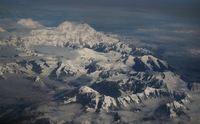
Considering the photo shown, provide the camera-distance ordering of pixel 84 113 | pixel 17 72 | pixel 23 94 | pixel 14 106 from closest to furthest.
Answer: pixel 84 113 < pixel 14 106 < pixel 23 94 < pixel 17 72

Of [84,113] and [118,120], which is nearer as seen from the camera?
[118,120]

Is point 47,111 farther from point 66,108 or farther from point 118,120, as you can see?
point 118,120

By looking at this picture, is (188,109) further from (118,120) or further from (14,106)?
(14,106)

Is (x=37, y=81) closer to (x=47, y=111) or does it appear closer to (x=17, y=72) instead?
(x=17, y=72)

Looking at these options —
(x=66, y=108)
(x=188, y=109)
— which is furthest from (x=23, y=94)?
(x=188, y=109)

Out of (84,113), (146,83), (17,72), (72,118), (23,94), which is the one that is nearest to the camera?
(72,118)

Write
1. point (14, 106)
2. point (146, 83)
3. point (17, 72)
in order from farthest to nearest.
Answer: point (17, 72)
point (146, 83)
point (14, 106)

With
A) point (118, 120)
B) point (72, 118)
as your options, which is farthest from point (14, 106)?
point (118, 120)

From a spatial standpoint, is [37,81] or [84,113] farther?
[37,81]
